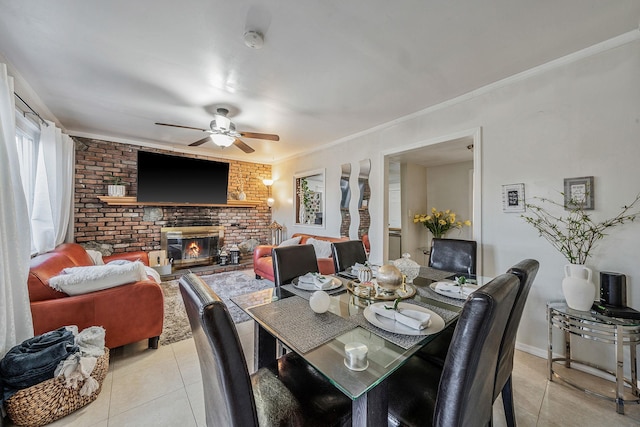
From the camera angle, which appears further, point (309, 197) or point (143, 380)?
point (309, 197)

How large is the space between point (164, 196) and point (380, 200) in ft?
12.2

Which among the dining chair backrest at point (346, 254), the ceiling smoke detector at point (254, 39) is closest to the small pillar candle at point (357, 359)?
the dining chair backrest at point (346, 254)

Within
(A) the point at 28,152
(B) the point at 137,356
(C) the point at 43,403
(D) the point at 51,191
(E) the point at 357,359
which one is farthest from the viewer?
(D) the point at 51,191

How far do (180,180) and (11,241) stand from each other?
2951mm

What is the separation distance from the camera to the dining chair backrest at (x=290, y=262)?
184 centimetres

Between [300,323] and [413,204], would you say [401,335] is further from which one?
[413,204]

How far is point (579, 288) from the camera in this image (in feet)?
5.47

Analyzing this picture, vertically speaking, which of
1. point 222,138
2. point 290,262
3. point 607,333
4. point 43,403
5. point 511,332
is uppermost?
point 222,138

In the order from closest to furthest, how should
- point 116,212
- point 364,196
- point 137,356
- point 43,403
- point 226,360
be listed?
1. point 226,360
2. point 43,403
3. point 137,356
4. point 364,196
5. point 116,212

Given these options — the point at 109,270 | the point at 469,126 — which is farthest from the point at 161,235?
the point at 469,126

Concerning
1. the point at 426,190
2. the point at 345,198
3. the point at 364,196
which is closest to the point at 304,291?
the point at 364,196

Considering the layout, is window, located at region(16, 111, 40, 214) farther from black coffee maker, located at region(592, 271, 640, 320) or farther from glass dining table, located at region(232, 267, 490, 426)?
black coffee maker, located at region(592, 271, 640, 320)

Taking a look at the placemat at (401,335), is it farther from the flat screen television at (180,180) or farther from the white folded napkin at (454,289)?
the flat screen television at (180,180)

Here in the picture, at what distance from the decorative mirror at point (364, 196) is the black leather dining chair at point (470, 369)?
274 centimetres
